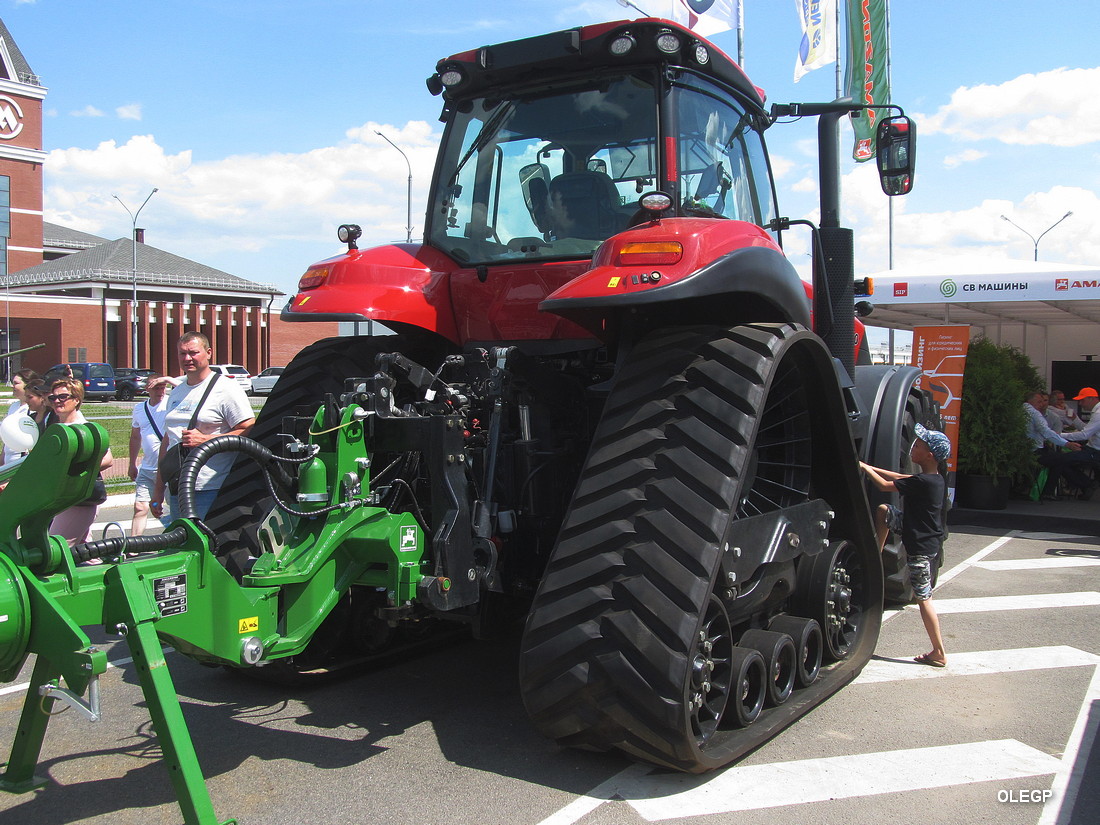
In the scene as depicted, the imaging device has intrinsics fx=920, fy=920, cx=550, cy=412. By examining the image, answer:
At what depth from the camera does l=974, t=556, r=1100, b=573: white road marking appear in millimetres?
8273

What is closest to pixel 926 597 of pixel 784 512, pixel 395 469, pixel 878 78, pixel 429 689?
pixel 784 512

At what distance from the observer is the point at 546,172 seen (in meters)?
4.79

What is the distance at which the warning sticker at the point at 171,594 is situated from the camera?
3.03 metres

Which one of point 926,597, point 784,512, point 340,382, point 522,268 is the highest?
point 522,268

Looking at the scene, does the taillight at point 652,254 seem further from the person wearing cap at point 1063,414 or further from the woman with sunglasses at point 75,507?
the person wearing cap at point 1063,414

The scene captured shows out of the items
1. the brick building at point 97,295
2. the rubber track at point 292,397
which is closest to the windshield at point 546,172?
the rubber track at point 292,397

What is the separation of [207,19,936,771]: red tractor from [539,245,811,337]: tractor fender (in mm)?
12

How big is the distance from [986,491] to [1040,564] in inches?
116

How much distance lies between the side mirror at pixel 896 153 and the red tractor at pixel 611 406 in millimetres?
16

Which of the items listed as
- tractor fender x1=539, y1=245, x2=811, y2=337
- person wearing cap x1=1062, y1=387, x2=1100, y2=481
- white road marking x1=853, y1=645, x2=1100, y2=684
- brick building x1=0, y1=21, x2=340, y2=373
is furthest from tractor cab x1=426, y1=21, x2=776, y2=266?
brick building x1=0, y1=21, x2=340, y2=373

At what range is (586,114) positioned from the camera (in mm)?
4656

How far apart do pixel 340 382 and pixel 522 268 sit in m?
1.13

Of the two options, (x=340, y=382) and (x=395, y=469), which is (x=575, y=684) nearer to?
(x=395, y=469)

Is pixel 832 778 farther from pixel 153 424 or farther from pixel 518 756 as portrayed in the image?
pixel 153 424
